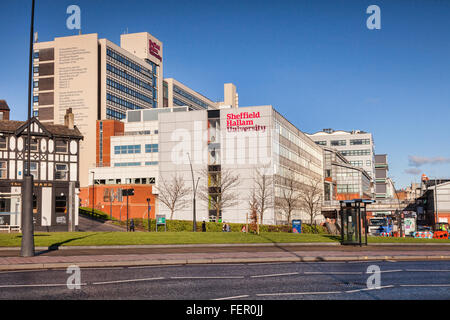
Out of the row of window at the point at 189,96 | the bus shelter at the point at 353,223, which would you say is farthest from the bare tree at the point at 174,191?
the row of window at the point at 189,96

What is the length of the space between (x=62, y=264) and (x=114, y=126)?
93127 mm

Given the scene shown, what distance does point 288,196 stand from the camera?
8231 centimetres

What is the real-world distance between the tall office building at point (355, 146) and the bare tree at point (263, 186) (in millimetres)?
85038

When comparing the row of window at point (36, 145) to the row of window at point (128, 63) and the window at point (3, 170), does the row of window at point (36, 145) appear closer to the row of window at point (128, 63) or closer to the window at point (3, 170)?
the window at point (3, 170)

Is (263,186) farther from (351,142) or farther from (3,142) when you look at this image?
(351,142)

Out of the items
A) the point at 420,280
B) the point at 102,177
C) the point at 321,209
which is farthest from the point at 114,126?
the point at 420,280

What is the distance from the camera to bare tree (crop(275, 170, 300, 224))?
77.2 metres

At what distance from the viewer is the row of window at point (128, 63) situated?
408 ft

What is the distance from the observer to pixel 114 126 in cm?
10819

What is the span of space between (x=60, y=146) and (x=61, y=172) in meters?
2.59

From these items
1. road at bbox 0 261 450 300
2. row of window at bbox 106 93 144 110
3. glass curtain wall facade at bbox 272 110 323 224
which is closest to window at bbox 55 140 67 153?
glass curtain wall facade at bbox 272 110 323 224

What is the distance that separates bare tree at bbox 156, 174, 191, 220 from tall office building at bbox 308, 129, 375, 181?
86371 millimetres

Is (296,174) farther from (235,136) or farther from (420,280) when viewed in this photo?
(420,280)
